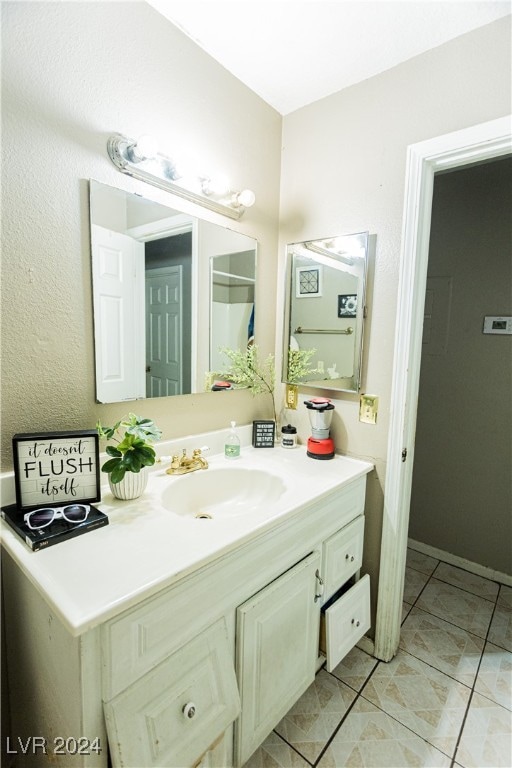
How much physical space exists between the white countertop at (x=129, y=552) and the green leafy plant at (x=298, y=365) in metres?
0.59

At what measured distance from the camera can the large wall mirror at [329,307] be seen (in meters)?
1.49

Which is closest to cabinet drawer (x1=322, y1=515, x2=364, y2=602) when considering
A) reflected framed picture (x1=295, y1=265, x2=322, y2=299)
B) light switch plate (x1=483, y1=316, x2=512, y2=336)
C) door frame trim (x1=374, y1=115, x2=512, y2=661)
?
door frame trim (x1=374, y1=115, x2=512, y2=661)

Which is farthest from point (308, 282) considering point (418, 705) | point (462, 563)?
point (462, 563)

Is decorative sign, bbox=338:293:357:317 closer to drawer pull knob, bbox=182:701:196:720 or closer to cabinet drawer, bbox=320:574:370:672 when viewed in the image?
cabinet drawer, bbox=320:574:370:672

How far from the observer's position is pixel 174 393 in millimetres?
1358

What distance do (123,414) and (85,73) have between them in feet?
3.31

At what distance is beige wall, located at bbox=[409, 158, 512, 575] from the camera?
1966 millimetres

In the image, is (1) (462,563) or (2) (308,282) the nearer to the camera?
(2) (308,282)

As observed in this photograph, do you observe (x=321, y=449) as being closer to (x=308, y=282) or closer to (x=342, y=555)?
(x=342, y=555)

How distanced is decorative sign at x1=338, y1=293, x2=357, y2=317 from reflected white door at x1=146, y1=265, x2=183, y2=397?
672mm

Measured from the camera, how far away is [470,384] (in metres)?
2.08

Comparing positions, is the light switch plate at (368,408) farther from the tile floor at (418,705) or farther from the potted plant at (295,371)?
the tile floor at (418,705)

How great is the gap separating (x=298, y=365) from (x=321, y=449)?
409 millimetres

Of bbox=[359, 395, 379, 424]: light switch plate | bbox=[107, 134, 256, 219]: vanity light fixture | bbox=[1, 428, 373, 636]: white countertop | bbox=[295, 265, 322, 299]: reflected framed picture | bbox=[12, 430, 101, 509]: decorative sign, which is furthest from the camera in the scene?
bbox=[295, 265, 322, 299]: reflected framed picture
